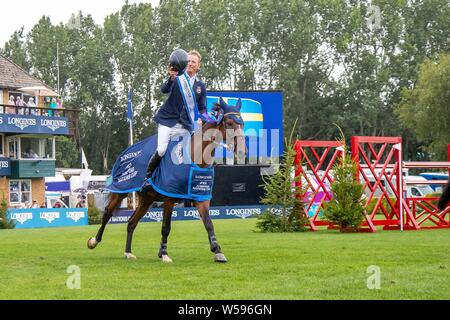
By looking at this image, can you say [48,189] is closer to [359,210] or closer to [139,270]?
[359,210]

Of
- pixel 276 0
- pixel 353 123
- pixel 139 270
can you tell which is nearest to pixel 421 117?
pixel 353 123

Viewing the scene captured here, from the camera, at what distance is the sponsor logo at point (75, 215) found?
38500 millimetres

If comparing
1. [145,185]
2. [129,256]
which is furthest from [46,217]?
[145,185]

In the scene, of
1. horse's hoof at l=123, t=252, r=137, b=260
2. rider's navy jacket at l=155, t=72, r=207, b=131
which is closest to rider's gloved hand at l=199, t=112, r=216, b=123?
rider's navy jacket at l=155, t=72, r=207, b=131

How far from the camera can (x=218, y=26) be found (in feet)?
263

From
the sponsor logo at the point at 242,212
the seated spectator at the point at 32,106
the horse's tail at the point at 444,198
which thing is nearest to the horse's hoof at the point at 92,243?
the horse's tail at the point at 444,198

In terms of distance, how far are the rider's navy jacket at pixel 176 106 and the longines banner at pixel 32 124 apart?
4708 cm

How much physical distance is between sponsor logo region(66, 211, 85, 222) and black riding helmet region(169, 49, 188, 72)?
28198mm

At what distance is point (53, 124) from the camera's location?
60.1 m

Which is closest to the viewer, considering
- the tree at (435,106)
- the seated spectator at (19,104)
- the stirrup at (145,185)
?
the stirrup at (145,185)

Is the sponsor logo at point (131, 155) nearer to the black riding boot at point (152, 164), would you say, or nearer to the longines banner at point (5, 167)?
the black riding boot at point (152, 164)

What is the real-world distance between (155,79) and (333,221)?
64.4m

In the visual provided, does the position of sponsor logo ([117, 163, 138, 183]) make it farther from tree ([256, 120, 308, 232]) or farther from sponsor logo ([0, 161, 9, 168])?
sponsor logo ([0, 161, 9, 168])

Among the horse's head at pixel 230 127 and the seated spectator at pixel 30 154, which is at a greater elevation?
the horse's head at pixel 230 127
